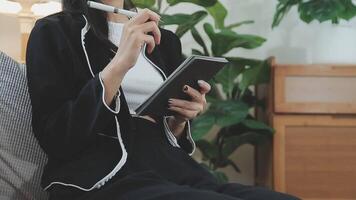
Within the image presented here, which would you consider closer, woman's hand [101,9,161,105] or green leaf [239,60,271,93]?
woman's hand [101,9,161,105]

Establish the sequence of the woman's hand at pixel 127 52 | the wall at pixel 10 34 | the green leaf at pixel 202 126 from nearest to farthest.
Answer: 1. the woman's hand at pixel 127 52
2. the green leaf at pixel 202 126
3. the wall at pixel 10 34

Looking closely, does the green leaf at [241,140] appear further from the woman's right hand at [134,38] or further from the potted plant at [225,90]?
the woman's right hand at [134,38]

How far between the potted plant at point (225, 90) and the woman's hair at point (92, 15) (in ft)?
2.50

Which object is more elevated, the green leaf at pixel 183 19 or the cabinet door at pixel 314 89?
the green leaf at pixel 183 19

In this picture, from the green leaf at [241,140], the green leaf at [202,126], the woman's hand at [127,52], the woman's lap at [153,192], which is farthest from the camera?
the green leaf at [241,140]

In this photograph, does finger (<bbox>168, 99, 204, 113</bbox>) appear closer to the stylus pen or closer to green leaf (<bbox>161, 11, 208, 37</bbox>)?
the stylus pen

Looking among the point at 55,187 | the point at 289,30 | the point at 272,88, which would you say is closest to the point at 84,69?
the point at 55,187

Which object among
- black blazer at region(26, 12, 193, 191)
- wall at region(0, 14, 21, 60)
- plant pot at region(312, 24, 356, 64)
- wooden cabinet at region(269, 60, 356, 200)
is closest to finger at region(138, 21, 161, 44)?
black blazer at region(26, 12, 193, 191)

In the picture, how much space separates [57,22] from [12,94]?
0.18 meters

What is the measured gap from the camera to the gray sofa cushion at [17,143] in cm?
93

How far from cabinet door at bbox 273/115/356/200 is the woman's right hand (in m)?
1.07

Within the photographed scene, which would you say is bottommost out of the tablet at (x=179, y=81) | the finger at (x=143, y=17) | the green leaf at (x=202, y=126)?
the green leaf at (x=202, y=126)

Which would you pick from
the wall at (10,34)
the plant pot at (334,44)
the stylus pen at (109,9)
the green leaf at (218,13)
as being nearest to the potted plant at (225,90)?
the green leaf at (218,13)

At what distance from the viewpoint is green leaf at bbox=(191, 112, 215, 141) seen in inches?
69.0
